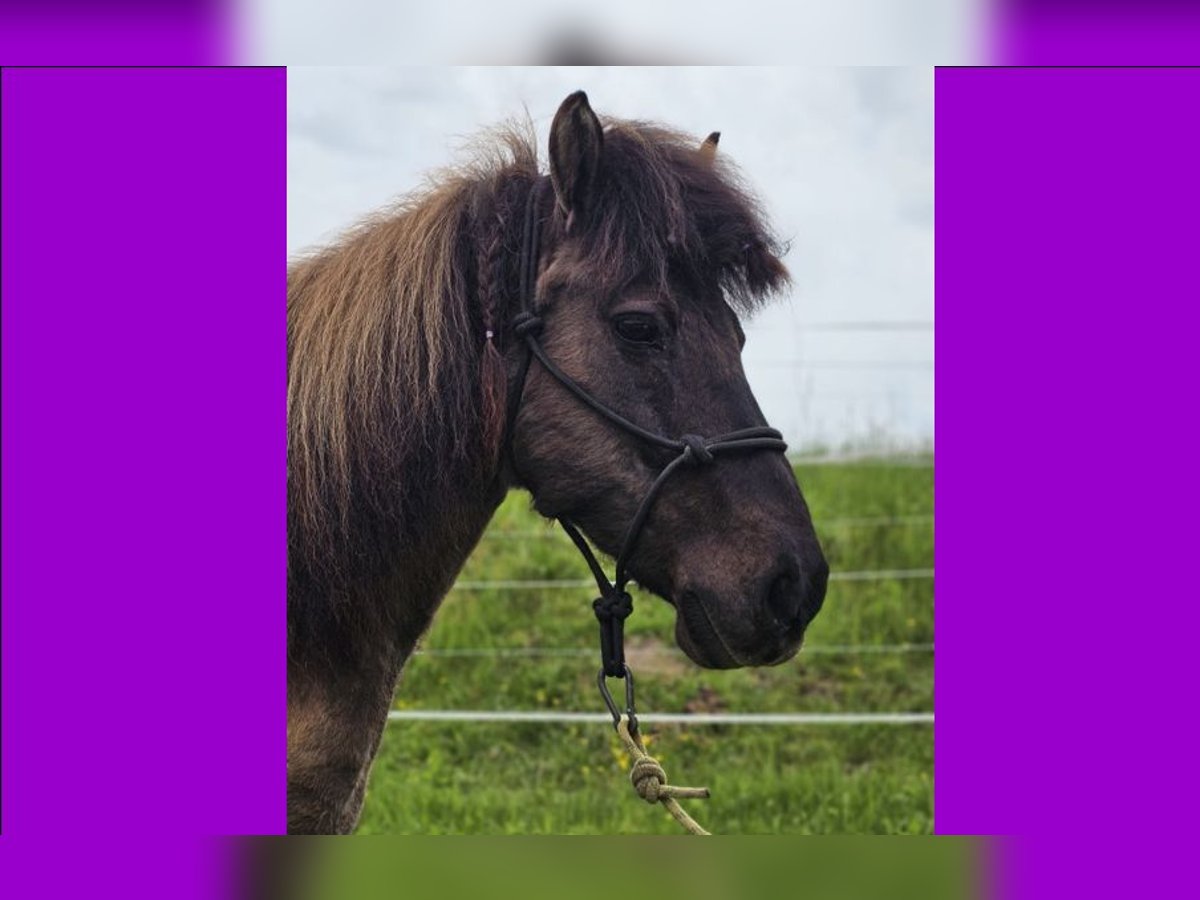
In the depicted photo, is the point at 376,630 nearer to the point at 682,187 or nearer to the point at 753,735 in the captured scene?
the point at 682,187

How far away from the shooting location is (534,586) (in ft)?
16.3

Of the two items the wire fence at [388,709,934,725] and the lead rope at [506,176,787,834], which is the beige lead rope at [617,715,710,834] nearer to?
the lead rope at [506,176,787,834]

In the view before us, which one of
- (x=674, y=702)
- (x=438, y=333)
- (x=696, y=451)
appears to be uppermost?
(x=438, y=333)

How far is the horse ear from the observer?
6.47ft

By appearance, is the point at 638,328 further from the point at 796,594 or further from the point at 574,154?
the point at 796,594

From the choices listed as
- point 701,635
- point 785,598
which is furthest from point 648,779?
point 785,598

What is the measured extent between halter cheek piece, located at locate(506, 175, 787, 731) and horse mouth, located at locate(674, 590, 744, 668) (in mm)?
144

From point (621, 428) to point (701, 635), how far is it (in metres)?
0.41

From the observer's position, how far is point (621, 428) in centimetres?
202

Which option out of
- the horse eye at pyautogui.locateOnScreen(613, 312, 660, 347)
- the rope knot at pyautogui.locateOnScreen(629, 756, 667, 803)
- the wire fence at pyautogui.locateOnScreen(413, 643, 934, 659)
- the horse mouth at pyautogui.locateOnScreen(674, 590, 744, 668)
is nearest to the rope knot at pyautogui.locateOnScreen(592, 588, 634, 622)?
the horse mouth at pyautogui.locateOnScreen(674, 590, 744, 668)

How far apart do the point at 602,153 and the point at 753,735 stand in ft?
10.2

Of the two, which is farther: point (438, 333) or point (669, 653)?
point (669, 653)

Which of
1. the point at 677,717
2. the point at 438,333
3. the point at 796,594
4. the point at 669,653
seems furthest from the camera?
the point at 669,653
